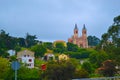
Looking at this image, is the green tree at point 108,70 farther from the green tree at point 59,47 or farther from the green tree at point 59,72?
the green tree at point 59,47

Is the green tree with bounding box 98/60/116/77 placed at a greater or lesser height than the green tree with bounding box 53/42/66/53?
lesser

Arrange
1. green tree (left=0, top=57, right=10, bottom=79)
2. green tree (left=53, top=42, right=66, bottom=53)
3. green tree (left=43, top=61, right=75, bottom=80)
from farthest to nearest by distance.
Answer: green tree (left=53, top=42, right=66, bottom=53) → green tree (left=0, top=57, right=10, bottom=79) → green tree (left=43, top=61, right=75, bottom=80)

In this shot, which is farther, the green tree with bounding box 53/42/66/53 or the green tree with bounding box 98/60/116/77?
the green tree with bounding box 53/42/66/53

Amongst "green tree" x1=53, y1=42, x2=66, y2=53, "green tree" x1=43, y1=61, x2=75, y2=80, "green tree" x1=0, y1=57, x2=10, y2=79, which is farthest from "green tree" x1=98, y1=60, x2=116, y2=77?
"green tree" x1=53, y1=42, x2=66, y2=53

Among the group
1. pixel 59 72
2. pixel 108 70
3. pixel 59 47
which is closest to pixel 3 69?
pixel 108 70

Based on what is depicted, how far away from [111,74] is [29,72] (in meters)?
12.2

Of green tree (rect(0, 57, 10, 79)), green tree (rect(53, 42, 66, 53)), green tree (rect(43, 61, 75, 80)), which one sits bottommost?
green tree (rect(43, 61, 75, 80))

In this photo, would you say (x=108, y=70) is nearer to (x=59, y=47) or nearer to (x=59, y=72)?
(x=59, y=72)

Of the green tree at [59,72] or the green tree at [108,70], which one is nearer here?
the green tree at [59,72]

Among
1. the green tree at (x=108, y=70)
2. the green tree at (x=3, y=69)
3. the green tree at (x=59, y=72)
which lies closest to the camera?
the green tree at (x=59, y=72)

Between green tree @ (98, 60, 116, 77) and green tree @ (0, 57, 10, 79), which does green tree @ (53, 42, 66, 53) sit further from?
green tree @ (98, 60, 116, 77)

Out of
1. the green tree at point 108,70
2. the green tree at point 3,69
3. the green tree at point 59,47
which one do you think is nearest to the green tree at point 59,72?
the green tree at point 108,70

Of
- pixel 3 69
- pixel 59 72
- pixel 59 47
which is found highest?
pixel 59 47

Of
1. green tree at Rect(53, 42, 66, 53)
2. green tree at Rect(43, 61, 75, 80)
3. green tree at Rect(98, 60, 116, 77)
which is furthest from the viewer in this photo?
green tree at Rect(53, 42, 66, 53)
